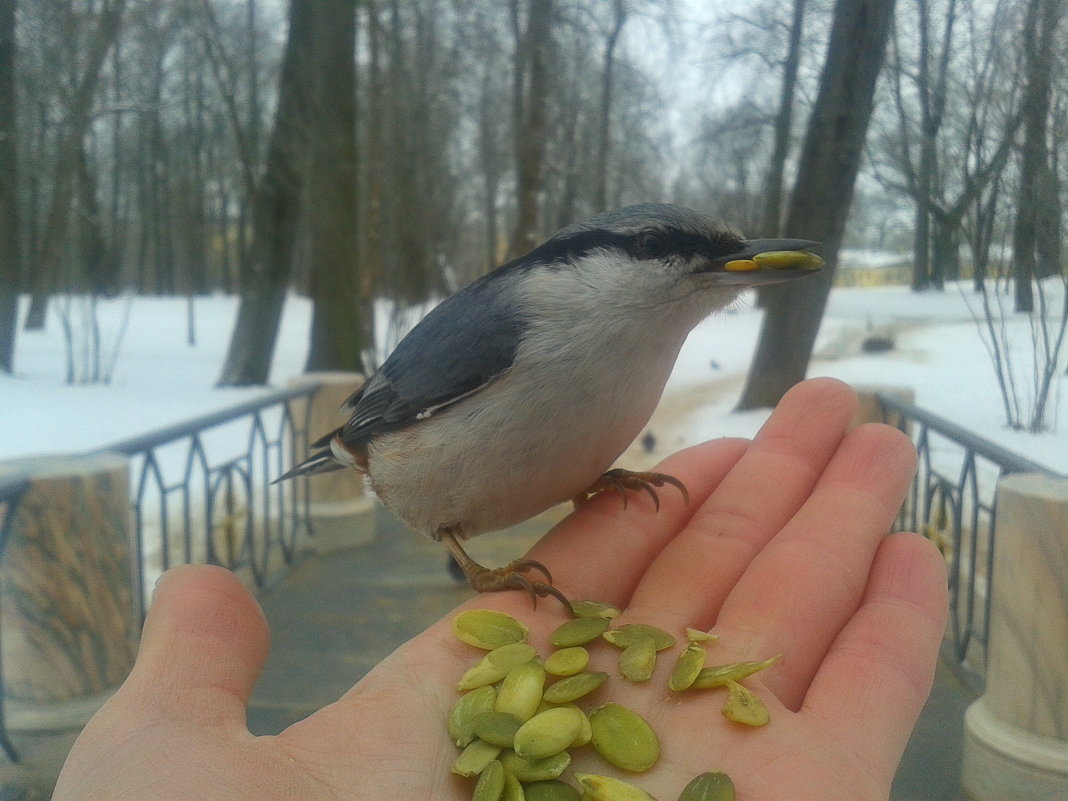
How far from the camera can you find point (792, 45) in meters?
0.91

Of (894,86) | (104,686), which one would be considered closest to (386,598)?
(104,686)

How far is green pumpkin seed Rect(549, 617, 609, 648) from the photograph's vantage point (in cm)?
91

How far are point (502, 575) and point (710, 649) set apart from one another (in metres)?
0.28

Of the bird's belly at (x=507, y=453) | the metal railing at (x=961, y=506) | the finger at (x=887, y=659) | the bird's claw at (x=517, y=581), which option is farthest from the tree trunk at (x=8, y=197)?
the metal railing at (x=961, y=506)

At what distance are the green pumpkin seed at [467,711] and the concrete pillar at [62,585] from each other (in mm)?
570

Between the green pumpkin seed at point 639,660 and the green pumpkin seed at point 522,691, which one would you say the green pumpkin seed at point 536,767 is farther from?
the green pumpkin seed at point 639,660

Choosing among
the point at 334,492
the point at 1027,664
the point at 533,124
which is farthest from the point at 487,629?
the point at 334,492

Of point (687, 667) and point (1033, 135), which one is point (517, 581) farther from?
point (1033, 135)

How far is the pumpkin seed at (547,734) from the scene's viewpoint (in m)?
0.76

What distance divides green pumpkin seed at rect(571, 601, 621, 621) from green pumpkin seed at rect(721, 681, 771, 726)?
0.18 metres

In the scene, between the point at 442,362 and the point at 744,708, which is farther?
the point at 442,362

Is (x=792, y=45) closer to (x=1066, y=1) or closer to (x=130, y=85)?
(x=1066, y=1)

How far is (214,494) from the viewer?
126cm

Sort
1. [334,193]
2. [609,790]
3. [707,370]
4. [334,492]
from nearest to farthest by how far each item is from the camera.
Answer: [609,790] < [707,370] < [334,193] < [334,492]
